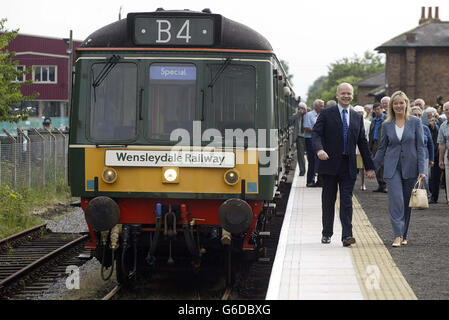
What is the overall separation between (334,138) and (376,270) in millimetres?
2024

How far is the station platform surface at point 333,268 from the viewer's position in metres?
7.71

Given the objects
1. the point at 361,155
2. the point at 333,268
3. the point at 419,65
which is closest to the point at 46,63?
the point at 419,65

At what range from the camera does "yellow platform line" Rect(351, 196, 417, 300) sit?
7688 mm

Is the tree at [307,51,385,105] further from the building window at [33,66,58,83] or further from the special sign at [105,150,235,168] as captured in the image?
the special sign at [105,150,235,168]

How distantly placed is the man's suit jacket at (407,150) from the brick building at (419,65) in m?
47.5

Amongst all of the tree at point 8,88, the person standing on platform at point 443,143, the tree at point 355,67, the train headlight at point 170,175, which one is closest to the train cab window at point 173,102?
the train headlight at point 170,175

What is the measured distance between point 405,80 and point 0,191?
44668 millimetres

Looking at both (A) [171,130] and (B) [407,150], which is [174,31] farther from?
(B) [407,150]

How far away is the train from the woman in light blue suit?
1659 millimetres

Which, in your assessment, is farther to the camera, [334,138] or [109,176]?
[334,138]

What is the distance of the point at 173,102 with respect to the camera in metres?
9.53

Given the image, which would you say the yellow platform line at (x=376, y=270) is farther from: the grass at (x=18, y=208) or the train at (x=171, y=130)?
the grass at (x=18, y=208)

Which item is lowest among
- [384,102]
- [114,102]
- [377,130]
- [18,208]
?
[18,208]
